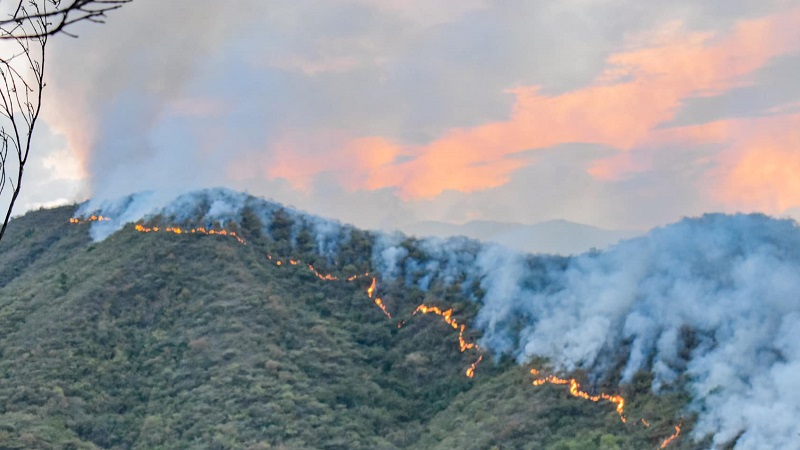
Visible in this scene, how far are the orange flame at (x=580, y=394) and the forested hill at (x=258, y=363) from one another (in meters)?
0.33

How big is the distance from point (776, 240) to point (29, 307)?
140 feet

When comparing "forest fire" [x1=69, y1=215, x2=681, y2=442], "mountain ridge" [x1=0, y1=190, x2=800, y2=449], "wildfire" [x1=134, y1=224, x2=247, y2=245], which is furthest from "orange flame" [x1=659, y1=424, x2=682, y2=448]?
"wildfire" [x1=134, y1=224, x2=247, y2=245]

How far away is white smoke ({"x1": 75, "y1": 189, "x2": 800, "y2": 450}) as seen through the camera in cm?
3984

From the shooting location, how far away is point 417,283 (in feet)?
202

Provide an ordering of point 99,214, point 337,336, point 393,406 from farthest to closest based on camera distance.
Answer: point 99,214 < point 337,336 < point 393,406

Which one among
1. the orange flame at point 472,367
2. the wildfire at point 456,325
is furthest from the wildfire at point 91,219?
the orange flame at point 472,367

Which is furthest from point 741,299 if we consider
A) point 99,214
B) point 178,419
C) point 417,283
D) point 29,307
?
point 99,214

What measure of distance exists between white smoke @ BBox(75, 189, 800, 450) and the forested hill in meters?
1.21

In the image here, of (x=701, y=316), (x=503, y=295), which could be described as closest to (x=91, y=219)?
(x=503, y=295)

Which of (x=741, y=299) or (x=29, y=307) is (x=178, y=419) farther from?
(x=741, y=299)

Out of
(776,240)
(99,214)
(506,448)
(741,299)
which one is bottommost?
(506,448)

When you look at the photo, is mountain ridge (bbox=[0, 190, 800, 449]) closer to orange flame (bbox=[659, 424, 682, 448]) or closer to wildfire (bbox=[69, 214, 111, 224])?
orange flame (bbox=[659, 424, 682, 448])

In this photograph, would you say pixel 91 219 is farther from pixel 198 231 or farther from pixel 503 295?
pixel 503 295

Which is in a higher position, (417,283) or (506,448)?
(417,283)
